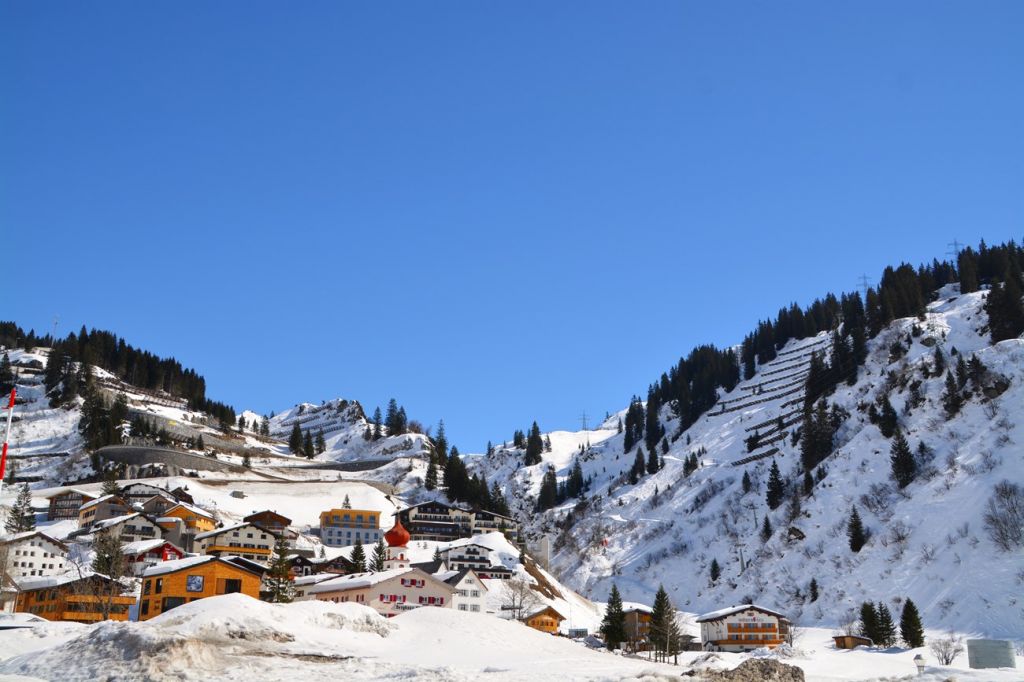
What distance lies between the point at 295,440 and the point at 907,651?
471 feet

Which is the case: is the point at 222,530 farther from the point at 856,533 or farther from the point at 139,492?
the point at 856,533

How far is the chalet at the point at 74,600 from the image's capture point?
2564 inches

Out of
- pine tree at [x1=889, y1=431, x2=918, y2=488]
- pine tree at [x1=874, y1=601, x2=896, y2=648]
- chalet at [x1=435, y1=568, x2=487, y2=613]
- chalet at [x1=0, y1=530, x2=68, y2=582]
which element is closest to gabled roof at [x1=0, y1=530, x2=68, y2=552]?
chalet at [x1=0, y1=530, x2=68, y2=582]

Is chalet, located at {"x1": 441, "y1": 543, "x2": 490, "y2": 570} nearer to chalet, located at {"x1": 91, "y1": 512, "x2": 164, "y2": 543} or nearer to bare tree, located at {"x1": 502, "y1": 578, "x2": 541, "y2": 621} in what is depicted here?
bare tree, located at {"x1": 502, "y1": 578, "x2": 541, "y2": 621}

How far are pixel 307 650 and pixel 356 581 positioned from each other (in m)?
33.0

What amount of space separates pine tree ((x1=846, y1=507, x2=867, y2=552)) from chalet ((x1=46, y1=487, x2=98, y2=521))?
88.9 m

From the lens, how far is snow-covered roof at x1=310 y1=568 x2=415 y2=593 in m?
63.9

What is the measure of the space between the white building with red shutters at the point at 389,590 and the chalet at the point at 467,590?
467 inches

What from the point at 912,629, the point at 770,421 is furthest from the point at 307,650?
the point at 770,421

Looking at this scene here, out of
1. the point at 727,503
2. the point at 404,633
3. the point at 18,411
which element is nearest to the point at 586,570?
the point at 727,503

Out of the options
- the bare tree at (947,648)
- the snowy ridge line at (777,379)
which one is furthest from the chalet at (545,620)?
the snowy ridge line at (777,379)

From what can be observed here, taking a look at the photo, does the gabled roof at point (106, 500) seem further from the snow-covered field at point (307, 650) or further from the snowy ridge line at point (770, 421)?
the snowy ridge line at point (770, 421)

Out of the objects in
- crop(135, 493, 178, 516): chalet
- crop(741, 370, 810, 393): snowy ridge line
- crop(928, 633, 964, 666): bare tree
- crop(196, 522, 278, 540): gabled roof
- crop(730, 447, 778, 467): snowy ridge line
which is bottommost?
crop(928, 633, 964, 666): bare tree

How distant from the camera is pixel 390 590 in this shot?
64500 millimetres
